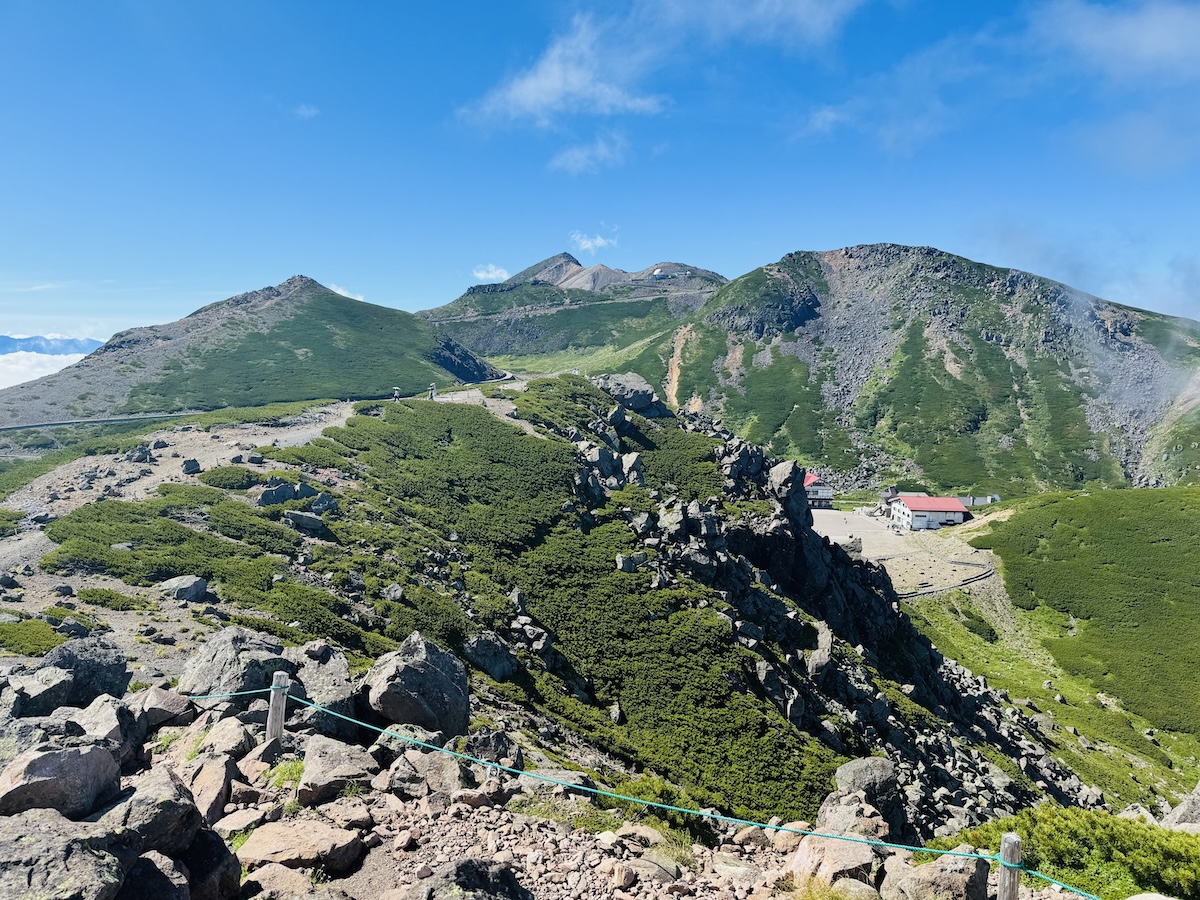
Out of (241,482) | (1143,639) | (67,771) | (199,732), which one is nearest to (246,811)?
(67,771)

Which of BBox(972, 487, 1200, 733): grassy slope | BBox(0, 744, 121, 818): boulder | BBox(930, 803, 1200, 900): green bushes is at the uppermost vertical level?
BBox(0, 744, 121, 818): boulder

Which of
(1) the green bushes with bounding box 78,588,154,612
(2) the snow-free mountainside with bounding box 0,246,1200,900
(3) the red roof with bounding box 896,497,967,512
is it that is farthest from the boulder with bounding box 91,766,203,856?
(3) the red roof with bounding box 896,497,967,512

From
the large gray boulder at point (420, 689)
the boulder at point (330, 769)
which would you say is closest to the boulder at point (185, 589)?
the large gray boulder at point (420, 689)

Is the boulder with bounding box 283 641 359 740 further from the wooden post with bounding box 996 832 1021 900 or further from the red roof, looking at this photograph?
the red roof

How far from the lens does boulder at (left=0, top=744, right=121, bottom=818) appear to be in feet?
24.9

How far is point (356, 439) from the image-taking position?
181ft

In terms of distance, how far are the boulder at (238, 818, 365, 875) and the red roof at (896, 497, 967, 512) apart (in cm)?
11001

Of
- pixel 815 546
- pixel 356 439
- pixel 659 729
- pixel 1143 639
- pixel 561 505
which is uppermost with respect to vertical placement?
pixel 356 439

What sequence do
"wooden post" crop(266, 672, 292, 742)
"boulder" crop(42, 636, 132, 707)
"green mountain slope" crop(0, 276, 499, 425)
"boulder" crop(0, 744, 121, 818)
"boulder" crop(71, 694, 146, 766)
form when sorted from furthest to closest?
"green mountain slope" crop(0, 276, 499, 425) → "boulder" crop(42, 636, 132, 707) → "wooden post" crop(266, 672, 292, 742) → "boulder" crop(71, 694, 146, 766) → "boulder" crop(0, 744, 121, 818)

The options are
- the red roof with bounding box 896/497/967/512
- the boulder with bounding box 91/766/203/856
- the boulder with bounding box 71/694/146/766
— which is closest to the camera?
the boulder with bounding box 91/766/203/856

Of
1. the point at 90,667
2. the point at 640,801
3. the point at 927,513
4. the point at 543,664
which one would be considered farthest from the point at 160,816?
the point at 927,513

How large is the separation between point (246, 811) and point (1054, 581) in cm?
9267

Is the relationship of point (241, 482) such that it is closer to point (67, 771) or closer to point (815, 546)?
point (67, 771)

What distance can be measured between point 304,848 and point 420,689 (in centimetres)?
Answer: 642
